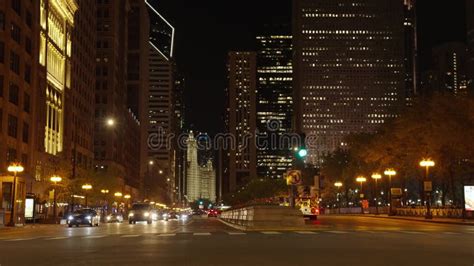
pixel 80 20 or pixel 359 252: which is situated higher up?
pixel 80 20

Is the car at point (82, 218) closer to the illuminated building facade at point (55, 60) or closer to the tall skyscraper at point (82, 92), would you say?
the illuminated building facade at point (55, 60)

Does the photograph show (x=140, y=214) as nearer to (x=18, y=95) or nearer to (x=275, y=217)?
(x=18, y=95)

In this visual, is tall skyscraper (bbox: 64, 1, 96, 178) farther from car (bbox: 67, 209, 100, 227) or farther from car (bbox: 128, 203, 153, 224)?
car (bbox: 67, 209, 100, 227)

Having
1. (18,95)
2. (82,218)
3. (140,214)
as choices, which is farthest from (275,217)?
(18,95)

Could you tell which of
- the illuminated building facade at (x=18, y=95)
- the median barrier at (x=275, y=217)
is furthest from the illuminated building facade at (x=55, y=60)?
the median barrier at (x=275, y=217)

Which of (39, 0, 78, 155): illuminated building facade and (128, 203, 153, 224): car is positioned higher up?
(39, 0, 78, 155): illuminated building facade

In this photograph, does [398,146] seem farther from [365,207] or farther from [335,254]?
[335,254]

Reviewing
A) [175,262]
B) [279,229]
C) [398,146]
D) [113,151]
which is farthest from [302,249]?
[113,151]

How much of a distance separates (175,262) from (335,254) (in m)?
4.55

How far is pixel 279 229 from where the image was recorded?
115 ft

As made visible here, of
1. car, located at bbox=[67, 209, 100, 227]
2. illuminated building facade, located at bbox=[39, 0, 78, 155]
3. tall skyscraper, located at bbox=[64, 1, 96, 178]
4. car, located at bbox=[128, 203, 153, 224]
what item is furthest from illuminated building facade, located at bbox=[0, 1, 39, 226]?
tall skyscraper, located at bbox=[64, 1, 96, 178]

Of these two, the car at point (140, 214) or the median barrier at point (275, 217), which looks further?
the car at point (140, 214)

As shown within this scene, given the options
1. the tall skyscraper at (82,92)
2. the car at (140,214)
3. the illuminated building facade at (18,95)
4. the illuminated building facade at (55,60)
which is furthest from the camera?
the tall skyscraper at (82,92)

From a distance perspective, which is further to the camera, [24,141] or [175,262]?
[24,141]
